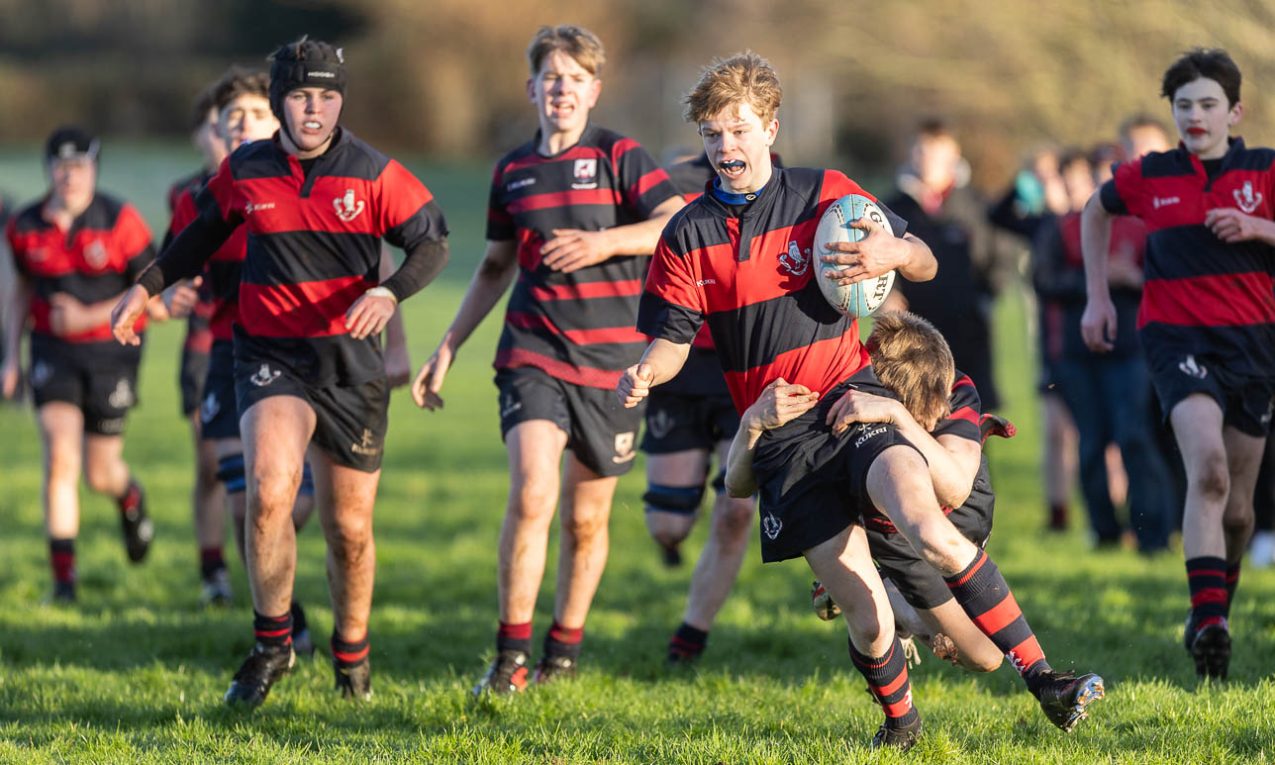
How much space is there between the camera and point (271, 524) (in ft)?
20.8

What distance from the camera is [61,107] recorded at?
5588 cm

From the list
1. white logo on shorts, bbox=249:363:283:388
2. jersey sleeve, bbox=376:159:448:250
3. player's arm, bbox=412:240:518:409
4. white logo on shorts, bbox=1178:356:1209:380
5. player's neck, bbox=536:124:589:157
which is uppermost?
player's neck, bbox=536:124:589:157

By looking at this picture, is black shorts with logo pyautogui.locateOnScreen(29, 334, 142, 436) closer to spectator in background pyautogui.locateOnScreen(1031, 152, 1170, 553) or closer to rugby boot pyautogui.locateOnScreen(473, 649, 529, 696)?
rugby boot pyautogui.locateOnScreen(473, 649, 529, 696)

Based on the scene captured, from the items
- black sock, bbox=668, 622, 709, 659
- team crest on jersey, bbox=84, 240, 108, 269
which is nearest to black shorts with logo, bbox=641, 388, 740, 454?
black sock, bbox=668, 622, 709, 659

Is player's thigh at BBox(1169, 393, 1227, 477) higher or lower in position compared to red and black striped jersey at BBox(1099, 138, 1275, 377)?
lower

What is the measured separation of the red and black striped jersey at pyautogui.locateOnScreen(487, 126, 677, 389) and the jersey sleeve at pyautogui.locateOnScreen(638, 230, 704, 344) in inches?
54.3

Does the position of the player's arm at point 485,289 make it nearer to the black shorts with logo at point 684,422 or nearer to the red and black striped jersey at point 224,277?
the black shorts with logo at point 684,422

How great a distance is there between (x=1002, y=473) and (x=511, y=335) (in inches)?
361

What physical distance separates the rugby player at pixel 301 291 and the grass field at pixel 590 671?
69 cm

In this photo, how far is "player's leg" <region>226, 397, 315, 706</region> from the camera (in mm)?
6266

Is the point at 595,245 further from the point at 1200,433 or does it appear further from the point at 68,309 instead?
the point at 68,309

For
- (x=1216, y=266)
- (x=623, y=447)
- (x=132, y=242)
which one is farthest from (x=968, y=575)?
Result: (x=132, y=242)

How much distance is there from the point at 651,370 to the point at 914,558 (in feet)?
3.77

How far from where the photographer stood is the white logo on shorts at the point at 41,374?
9.30 metres
